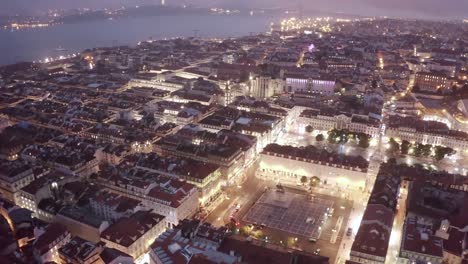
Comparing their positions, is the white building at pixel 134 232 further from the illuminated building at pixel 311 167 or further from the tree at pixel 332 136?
the tree at pixel 332 136

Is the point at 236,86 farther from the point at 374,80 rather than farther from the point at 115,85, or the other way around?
the point at 374,80

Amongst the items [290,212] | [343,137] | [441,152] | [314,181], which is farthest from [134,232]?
[441,152]

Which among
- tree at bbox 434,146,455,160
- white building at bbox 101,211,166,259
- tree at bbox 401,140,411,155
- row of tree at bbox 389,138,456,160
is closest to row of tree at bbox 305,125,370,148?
row of tree at bbox 389,138,456,160

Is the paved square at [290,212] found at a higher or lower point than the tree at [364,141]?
lower

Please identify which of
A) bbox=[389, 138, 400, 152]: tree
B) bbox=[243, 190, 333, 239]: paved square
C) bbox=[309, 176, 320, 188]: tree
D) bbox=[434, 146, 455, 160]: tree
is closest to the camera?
bbox=[243, 190, 333, 239]: paved square

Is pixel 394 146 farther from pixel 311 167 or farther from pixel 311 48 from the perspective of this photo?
pixel 311 48

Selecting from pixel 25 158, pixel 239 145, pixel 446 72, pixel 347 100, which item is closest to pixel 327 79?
pixel 347 100

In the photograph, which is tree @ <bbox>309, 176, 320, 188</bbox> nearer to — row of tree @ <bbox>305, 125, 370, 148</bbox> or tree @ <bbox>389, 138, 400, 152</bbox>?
row of tree @ <bbox>305, 125, 370, 148</bbox>

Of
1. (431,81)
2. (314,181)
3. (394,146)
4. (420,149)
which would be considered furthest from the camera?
(431,81)

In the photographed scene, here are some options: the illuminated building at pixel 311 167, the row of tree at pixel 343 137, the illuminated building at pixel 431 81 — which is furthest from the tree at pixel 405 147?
the illuminated building at pixel 431 81
